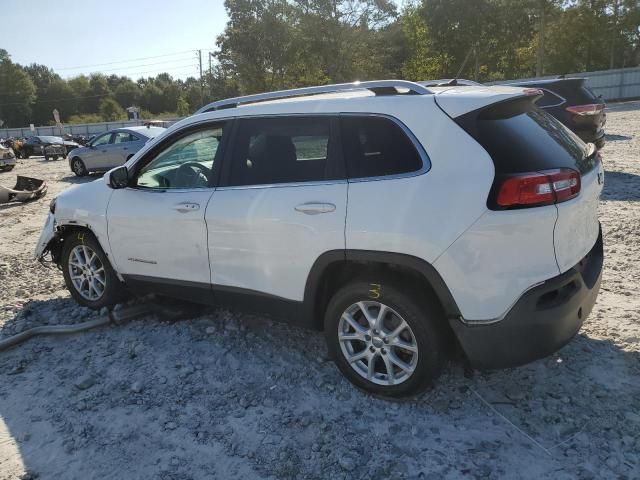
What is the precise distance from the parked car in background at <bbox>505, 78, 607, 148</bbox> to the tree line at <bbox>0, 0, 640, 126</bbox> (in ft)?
110

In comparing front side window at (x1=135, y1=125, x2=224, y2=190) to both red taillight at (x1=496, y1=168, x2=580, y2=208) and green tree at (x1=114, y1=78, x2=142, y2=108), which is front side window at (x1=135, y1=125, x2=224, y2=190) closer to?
red taillight at (x1=496, y1=168, x2=580, y2=208)

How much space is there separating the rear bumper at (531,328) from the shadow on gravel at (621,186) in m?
5.80

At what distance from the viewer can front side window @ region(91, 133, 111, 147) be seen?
55.8ft

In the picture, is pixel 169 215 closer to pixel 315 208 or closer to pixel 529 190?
pixel 315 208

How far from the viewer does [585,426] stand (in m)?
2.87

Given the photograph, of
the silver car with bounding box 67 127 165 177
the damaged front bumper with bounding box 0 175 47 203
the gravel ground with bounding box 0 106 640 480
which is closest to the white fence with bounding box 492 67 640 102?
the silver car with bounding box 67 127 165 177

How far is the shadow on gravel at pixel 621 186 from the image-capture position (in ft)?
25.7

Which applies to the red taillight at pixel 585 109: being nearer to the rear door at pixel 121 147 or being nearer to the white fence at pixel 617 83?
the rear door at pixel 121 147

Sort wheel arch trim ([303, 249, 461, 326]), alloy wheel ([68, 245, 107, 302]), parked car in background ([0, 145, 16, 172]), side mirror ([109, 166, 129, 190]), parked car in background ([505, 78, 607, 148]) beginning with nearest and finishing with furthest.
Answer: wheel arch trim ([303, 249, 461, 326]) < side mirror ([109, 166, 129, 190]) < alloy wheel ([68, 245, 107, 302]) < parked car in background ([505, 78, 607, 148]) < parked car in background ([0, 145, 16, 172])

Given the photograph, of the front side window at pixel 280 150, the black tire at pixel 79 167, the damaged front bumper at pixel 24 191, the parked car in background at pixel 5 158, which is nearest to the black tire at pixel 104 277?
the front side window at pixel 280 150

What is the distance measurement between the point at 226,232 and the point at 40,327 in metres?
2.16

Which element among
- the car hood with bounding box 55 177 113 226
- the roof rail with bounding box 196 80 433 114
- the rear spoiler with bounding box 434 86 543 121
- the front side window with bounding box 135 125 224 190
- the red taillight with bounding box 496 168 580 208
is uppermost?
the roof rail with bounding box 196 80 433 114

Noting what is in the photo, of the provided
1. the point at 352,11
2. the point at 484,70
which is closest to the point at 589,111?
the point at 352,11

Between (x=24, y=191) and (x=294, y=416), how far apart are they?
11.0 metres
